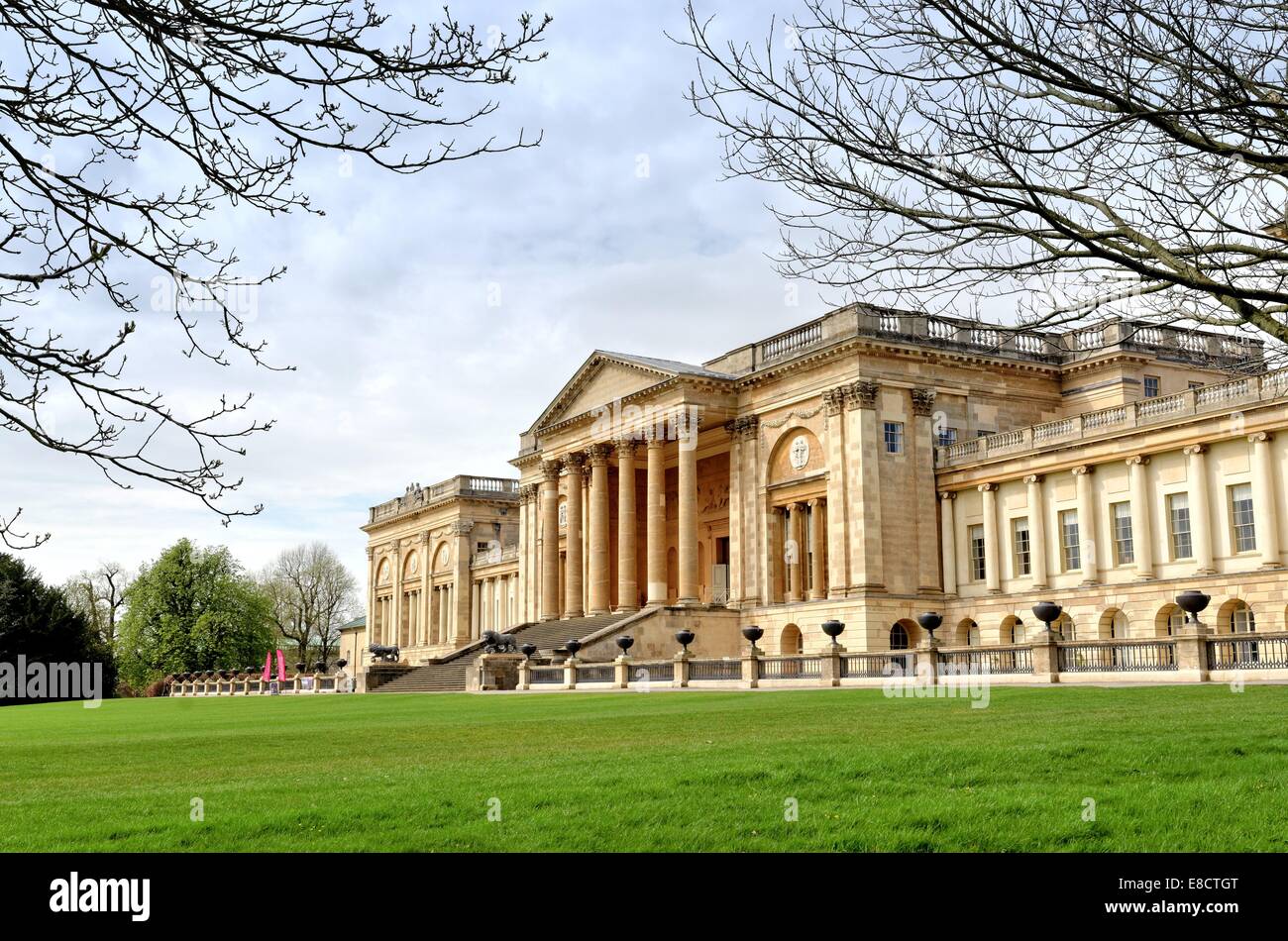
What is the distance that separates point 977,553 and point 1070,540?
476cm

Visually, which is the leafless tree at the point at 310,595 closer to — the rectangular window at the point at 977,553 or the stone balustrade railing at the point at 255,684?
the stone balustrade railing at the point at 255,684

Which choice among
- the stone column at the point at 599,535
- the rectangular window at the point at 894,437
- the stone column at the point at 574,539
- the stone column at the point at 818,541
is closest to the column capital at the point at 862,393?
the rectangular window at the point at 894,437

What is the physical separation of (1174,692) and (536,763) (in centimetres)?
1494

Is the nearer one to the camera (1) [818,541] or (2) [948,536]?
(2) [948,536]

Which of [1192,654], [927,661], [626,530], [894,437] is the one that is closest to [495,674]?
[626,530]

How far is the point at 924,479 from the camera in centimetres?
5556

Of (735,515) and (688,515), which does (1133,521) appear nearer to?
(735,515)

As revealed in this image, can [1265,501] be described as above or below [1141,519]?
above

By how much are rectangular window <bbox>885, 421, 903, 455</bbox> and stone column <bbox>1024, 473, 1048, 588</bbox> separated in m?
5.60

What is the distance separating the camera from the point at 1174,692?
951 inches

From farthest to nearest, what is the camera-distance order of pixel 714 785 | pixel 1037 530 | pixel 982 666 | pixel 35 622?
pixel 35 622 < pixel 1037 530 < pixel 982 666 < pixel 714 785
